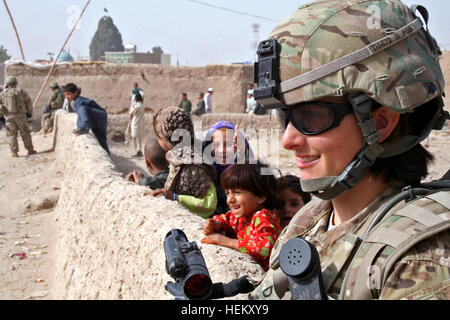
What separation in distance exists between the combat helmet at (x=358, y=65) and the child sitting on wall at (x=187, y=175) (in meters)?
1.89

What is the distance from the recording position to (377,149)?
3.75 feet

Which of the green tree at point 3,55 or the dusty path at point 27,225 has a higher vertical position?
the green tree at point 3,55

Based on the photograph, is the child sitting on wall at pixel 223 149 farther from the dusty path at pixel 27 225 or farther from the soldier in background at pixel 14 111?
the soldier in background at pixel 14 111

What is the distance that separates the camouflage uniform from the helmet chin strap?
2 cm

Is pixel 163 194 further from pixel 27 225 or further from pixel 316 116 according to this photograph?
pixel 27 225

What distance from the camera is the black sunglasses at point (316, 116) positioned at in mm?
1135

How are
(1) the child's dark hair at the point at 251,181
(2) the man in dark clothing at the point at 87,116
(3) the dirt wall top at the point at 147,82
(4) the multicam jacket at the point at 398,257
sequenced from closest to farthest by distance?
(4) the multicam jacket at the point at 398,257 → (1) the child's dark hair at the point at 251,181 → (2) the man in dark clothing at the point at 87,116 → (3) the dirt wall top at the point at 147,82

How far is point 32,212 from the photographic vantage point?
7738 millimetres

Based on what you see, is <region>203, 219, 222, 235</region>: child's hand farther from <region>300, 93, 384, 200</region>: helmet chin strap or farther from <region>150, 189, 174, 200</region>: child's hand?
<region>300, 93, 384, 200</region>: helmet chin strap

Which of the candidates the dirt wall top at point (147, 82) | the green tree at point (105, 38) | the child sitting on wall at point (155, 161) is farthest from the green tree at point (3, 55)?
the child sitting on wall at point (155, 161)

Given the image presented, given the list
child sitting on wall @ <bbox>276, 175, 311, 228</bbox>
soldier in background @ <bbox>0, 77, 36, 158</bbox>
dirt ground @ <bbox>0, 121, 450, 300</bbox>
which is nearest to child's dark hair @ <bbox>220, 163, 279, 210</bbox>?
child sitting on wall @ <bbox>276, 175, 311, 228</bbox>

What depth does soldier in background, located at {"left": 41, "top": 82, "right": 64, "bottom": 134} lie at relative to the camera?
1545cm

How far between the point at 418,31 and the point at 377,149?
0.34m
